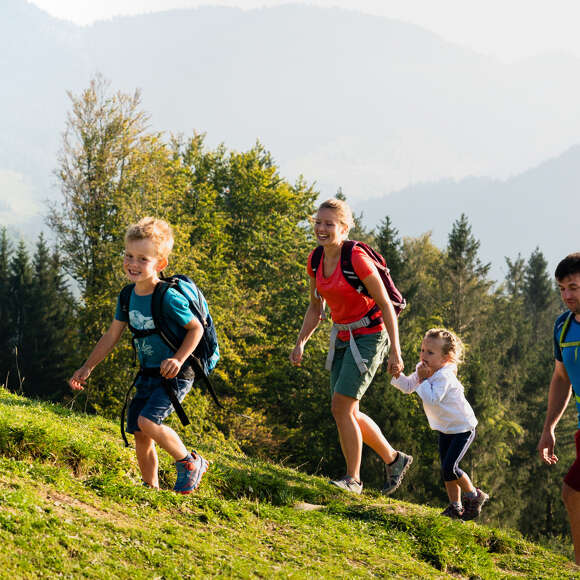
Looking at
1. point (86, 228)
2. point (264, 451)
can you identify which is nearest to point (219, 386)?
point (264, 451)

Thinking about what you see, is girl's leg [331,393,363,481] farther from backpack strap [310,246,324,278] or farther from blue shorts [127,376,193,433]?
blue shorts [127,376,193,433]

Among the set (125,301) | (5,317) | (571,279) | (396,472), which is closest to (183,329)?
(125,301)

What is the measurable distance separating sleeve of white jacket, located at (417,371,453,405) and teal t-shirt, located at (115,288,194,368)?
102 inches

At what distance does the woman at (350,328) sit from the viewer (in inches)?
269

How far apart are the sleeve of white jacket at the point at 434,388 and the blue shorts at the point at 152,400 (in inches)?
96.2

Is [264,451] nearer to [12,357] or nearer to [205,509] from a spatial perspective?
[205,509]

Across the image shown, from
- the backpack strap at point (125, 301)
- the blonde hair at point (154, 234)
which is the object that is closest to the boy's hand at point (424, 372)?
the blonde hair at point (154, 234)

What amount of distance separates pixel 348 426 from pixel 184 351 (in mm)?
2472

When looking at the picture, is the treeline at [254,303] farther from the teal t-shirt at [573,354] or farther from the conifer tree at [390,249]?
the teal t-shirt at [573,354]

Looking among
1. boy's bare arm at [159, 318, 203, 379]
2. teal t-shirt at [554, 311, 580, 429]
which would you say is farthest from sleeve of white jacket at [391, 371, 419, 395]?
boy's bare arm at [159, 318, 203, 379]

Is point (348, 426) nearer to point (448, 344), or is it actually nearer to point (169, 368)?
point (448, 344)

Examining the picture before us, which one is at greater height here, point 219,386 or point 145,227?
point 145,227

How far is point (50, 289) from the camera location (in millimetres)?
59938

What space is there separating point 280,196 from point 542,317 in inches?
1962
